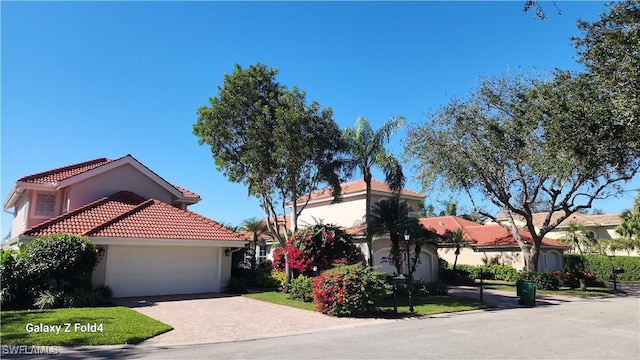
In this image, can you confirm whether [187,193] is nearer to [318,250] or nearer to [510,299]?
[318,250]

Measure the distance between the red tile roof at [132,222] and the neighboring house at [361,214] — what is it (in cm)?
834

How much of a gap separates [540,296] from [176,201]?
23.4m

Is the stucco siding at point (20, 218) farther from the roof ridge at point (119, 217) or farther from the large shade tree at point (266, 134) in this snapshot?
the large shade tree at point (266, 134)

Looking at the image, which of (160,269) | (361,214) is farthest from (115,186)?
(361,214)

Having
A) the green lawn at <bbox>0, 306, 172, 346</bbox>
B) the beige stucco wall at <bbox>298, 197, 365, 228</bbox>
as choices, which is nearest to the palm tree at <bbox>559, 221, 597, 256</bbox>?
the beige stucco wall at <bbox>298, 197, 365, 228</bbox>

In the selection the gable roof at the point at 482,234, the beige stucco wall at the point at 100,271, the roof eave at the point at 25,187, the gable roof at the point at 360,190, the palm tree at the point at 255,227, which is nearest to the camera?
the beige stucco wall at the point at 100,271

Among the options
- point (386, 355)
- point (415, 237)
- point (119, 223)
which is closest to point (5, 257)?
point (119, 223)

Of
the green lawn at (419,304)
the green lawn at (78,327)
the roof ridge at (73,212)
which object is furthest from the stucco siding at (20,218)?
the green lawn at (419,304)

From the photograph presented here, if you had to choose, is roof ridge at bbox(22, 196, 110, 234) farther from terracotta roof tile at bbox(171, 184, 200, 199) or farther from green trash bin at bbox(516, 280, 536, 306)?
green trash bin at bbox(516, 280, 536, 306)

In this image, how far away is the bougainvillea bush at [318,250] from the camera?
65.2ft

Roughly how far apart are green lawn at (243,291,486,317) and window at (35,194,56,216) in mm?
11895

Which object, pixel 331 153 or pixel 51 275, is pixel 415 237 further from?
pixel 51 275

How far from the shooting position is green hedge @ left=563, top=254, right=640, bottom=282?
3616cm

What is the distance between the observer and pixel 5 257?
44.6 ft
